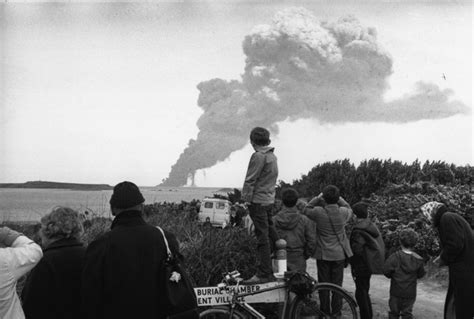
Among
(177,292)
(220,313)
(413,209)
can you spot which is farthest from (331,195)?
(413,209)

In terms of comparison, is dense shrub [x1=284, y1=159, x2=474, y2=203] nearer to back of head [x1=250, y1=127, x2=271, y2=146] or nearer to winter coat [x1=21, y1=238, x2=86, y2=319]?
back of head [x1=250, y1=127, x2=271, y2=146]

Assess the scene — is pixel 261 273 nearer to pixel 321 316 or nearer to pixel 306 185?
pixel 321 316

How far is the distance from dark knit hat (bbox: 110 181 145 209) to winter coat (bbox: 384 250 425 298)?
12.4 ft

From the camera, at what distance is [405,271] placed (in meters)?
6.59

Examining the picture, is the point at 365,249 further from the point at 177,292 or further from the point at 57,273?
the point at 57,273

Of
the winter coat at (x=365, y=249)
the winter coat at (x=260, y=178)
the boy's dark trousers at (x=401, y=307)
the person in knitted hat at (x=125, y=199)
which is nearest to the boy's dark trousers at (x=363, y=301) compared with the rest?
the winter coat at (x=365, y=249)

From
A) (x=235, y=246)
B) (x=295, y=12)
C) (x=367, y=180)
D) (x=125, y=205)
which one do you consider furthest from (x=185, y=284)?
(x=295, y=12)

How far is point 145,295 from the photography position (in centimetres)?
371

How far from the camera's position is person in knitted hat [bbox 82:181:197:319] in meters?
3.65

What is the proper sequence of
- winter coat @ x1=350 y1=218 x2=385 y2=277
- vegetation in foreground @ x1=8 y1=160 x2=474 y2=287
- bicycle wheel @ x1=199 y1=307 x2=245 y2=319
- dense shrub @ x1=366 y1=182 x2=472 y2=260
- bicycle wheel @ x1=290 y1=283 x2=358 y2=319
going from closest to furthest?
bicycle wheel @ x1=199 y1=307 x2=245 y2=319 < bicycle wheel @ x1=290 y1=283 x2=358 y2=319 < vegetation in foreground @ x1=8 y1=160 x2=474 y2=287 < winter coat @ x1=350 y1=218 x2=385 y2=277 < dense shrub @ x1=366 y1=182 x2=472 y2=260

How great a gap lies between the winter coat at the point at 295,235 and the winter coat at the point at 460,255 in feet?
5.88

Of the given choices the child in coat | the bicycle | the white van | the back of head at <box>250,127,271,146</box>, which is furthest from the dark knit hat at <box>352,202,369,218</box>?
the white van

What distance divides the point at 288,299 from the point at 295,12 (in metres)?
44.6

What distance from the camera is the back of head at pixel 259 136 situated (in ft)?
20.3
